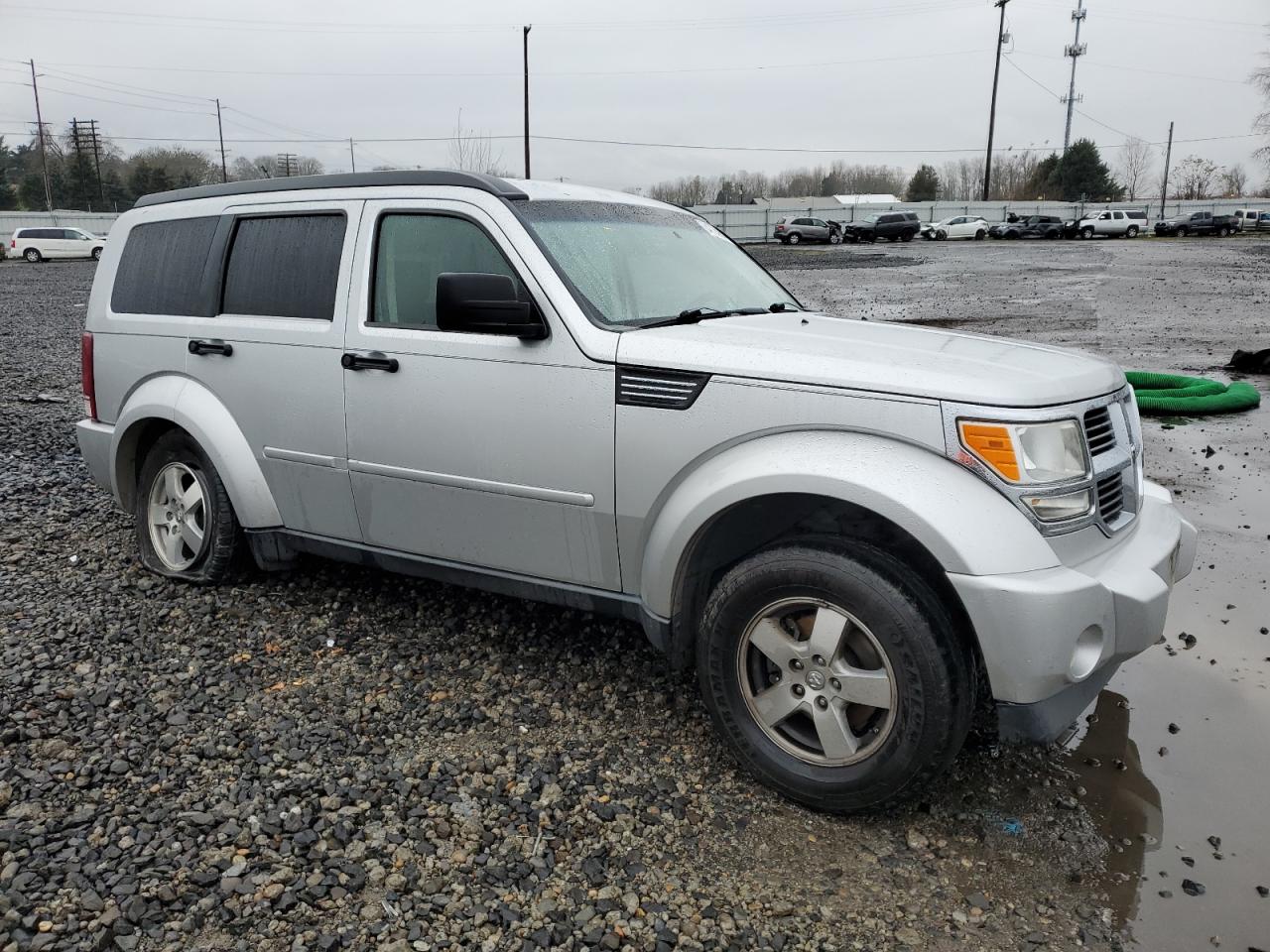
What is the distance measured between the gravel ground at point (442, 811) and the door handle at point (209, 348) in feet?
3.97

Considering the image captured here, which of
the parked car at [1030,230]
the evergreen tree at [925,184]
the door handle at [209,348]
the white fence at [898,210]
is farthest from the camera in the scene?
the evergreen tree at [925,184]

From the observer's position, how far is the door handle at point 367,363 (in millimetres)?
3801

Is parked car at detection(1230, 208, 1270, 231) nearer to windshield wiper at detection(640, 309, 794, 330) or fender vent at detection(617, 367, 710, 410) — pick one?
windshield wiper at detection(640, 309, 794, 330)

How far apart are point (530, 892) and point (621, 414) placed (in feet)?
4.93

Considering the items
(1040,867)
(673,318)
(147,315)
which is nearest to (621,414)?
(673,318)

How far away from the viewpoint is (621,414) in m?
3.28

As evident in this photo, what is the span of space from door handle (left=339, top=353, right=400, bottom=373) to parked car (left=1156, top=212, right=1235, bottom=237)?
189ft

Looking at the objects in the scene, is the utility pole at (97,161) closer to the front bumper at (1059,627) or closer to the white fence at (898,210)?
the white fence at (898,210)

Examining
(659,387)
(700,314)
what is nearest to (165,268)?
(700,314)

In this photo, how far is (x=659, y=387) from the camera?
3.20 meters

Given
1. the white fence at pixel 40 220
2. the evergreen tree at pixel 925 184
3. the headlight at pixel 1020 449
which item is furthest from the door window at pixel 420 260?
the evergreen tree at pixel 925 184

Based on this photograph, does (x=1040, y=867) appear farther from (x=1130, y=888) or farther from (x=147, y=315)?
(x=147, y=315)

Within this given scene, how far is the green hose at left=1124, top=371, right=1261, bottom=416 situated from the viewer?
8125mm

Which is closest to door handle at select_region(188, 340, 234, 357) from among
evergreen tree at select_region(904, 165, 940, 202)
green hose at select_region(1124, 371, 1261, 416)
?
green hose at select_region(1124, 371, 1261, 416)
